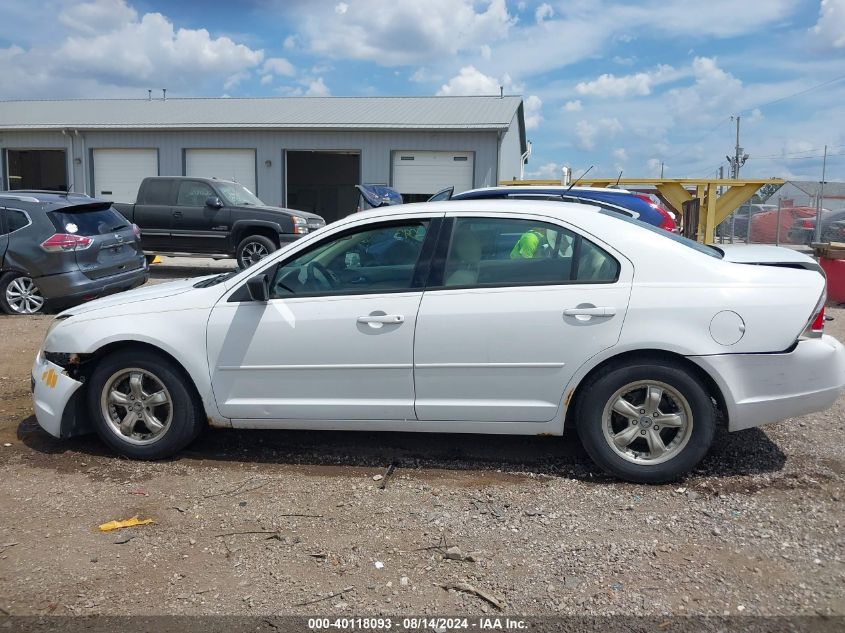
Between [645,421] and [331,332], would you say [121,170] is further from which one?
[645,421]

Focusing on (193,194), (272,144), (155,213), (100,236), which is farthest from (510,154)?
(100,236)

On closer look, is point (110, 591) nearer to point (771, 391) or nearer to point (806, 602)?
point (806, 602)

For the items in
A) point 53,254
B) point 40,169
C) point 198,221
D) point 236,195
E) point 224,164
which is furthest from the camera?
point 40,169

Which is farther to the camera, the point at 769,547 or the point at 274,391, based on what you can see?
the point at 274,391

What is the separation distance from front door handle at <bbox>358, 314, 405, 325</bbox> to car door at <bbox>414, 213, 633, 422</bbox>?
0.13m

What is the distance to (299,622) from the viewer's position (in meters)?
2.95

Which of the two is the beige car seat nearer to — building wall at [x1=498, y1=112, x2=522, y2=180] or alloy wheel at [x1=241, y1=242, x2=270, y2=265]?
alloy wheel at [x1=241, y1=242, x2=270, y2=265]

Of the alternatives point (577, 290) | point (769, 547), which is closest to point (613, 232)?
point (577, 290)

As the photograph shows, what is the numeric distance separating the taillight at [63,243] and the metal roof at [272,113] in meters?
14.1

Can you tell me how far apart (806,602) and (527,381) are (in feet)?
5.58

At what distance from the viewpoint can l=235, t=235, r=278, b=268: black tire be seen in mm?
14016

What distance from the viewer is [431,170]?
22.7m

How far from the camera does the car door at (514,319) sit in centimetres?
409

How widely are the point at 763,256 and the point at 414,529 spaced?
2750 millimetres
